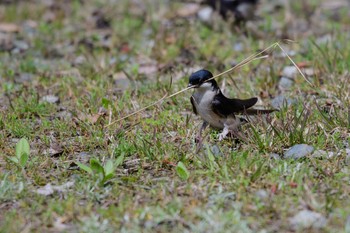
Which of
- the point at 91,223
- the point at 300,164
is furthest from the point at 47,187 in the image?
the point at 300,164

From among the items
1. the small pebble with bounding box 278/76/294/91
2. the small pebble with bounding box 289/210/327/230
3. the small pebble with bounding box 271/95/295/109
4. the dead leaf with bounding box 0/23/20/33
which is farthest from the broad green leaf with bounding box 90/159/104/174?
the dead leaf with bounding box 0/23/20/33

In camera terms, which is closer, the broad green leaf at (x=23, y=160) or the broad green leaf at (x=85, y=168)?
the broad green leaf at (x=85, y=168)

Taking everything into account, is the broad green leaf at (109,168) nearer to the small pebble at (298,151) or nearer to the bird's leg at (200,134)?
the bird's leg at (200,134)

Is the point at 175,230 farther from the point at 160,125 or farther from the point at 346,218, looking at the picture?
the point at 160,125

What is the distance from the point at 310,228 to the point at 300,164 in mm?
863

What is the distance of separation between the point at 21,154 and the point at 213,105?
1.47 m

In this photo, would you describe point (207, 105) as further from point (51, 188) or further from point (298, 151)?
point (51, 188)

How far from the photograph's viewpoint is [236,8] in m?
8.78

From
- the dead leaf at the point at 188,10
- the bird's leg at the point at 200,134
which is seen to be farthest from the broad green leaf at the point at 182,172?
the dead leaf at the point at 188,10

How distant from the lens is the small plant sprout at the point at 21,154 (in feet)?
15.5

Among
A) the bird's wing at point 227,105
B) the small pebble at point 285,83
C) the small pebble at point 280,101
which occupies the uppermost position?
the bird's wing at point 227,105

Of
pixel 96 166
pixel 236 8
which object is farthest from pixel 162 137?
pixel 236 8

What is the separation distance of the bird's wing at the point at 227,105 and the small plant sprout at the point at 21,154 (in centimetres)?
143

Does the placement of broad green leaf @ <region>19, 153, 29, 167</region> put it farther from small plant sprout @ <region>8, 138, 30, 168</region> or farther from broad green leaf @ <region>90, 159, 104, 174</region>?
broad green leaf @ <region>90, 159, 104, 174</region>
